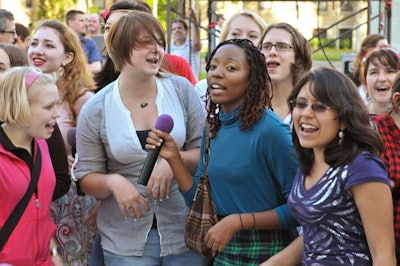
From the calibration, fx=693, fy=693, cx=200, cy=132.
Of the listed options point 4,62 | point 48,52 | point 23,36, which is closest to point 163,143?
point 4,62

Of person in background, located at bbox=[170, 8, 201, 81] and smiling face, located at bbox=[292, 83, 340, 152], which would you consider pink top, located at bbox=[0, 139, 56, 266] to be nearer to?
smiling face, located at bbox=[292, 83, 340, 152]

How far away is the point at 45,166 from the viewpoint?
3693 mm

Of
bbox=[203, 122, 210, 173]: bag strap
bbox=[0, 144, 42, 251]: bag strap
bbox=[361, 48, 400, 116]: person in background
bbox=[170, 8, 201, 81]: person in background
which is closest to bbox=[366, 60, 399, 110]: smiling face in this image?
bbox=[361, 48, 400, 116]: person in background

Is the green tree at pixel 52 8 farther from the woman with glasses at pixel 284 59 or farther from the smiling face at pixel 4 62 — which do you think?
the woman with glasses at pixel 284 59

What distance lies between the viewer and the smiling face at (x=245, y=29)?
17.0 ft

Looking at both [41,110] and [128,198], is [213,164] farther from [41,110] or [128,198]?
[41,110]

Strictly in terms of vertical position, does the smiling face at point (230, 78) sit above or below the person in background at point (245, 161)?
above

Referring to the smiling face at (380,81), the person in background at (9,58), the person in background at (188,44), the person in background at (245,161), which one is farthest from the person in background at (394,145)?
the person in background at (188,44)

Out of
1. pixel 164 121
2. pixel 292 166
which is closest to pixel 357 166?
pixel 292 166

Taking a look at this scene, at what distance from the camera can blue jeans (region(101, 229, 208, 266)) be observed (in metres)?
3.79

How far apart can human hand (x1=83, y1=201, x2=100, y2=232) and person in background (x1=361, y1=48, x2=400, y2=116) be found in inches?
85.0

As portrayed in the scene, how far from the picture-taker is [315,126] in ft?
10.2

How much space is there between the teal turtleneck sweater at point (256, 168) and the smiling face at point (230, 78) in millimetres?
72

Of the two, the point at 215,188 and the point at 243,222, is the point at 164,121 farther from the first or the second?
the point at 243,222
